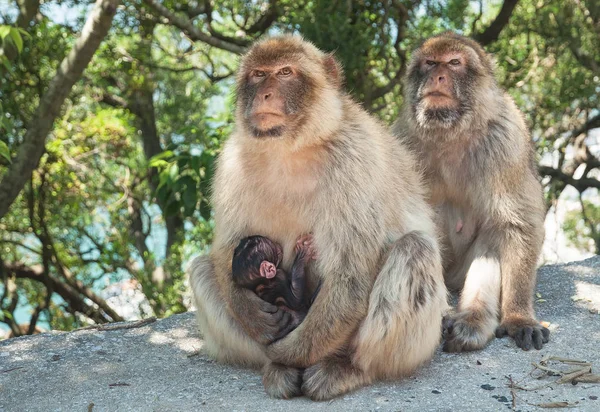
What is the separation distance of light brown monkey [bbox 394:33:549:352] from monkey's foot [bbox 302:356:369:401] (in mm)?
905

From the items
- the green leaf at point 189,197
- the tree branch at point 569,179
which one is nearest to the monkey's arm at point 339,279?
the green leaf at point 189,197

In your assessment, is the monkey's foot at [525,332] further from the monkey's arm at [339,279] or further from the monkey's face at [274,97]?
the monkey's face at [274,97]

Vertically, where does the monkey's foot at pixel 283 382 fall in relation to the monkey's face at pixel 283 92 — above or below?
below

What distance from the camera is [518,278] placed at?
181 inches

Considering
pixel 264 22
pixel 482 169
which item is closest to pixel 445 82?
pixel 482 169

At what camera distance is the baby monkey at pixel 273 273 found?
3.89 meters

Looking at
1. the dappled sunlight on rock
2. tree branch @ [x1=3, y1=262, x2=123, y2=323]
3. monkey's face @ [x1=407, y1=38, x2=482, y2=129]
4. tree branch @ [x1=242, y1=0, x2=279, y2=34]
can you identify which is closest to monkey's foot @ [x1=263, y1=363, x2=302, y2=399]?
monkey's face @ [x1=407, y1=38, x2=482, y2=129]

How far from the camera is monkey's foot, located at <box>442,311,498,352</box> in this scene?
435 centimetres

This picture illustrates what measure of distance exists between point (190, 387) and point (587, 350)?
2.21 m

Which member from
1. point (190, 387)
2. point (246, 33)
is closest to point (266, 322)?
point (190, 387)

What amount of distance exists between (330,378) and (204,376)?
0.83m

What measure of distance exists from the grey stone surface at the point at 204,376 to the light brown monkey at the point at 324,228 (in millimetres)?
168

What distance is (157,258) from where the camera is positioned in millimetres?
10180

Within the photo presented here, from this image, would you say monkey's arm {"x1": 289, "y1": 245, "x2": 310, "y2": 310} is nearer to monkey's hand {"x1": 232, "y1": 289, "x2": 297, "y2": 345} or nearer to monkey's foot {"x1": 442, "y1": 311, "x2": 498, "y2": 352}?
monkey's hand {"x1": 232, "y1": 289, "x2": 297, "y2": 345}
